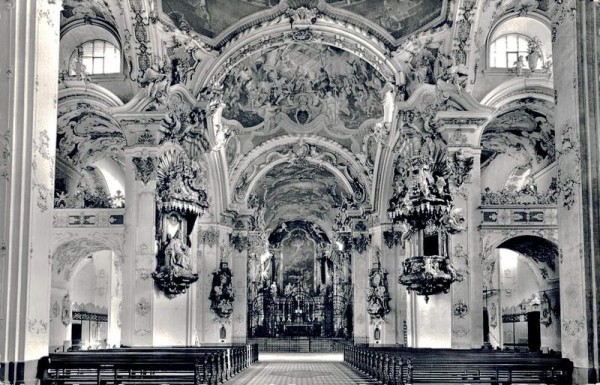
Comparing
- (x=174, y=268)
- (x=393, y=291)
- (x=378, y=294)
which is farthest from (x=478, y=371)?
(x=393, y=291)

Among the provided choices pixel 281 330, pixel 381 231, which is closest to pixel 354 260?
pixel 381 231

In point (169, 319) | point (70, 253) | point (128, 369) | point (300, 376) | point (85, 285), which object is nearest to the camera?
point (128, 369)

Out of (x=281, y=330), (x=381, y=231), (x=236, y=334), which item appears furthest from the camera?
(x=281, y=330)

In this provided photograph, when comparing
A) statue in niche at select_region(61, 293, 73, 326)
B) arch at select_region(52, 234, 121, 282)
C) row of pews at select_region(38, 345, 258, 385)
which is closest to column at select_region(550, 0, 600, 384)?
row of pews at select_region(38, 345, 258, 385)

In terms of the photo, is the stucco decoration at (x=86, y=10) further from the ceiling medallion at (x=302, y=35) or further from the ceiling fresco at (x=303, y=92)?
the ceiling fresco at (x=303, y=92)

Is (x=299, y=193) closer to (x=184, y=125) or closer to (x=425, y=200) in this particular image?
(x=184, y=125)

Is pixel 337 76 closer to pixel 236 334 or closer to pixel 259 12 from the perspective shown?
pixel 259 12

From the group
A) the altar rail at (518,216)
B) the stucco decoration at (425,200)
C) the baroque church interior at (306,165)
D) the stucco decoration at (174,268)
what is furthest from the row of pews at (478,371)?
the altar rail at (518,216)

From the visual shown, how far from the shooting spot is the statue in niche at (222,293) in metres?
27.8

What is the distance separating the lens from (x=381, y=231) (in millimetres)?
27594

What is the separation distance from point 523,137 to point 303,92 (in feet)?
24.3

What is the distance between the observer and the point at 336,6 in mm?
20016

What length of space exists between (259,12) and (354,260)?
47.7 feet

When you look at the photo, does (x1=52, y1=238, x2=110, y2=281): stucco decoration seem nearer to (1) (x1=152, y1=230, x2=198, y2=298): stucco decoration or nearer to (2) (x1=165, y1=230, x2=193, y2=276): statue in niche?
(1) (x1=152, y1=230, x2=198, y2=298): stucco decoration
